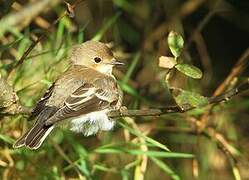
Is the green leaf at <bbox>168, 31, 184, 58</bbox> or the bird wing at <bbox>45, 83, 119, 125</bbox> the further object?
the bird wing at <bbox>45, 83, 119, 125</bbox>

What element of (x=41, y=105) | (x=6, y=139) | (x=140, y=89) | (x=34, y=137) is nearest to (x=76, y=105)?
(x=41, y=105)

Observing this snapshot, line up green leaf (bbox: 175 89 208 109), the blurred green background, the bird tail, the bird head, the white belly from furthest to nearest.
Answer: the bird head < the blurred green background < the white belly < the bird tail < green leaf (bbox: 175 89 208 109)

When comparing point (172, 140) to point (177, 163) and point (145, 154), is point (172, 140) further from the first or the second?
point (145, 154)

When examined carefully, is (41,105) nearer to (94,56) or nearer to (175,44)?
(94,56)

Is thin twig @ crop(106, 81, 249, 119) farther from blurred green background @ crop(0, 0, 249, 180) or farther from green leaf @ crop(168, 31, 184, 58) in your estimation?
blurred green background @ crop(0, 0, 249, 180)

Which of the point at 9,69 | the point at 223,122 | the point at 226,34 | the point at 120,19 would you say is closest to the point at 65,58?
the point at 9,69

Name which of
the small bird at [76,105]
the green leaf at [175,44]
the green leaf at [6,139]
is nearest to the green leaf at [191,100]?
the green leaf at [175,44]

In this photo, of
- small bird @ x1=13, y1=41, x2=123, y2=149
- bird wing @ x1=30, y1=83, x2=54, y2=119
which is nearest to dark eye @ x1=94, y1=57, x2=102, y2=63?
Answer: small bird @ x1=13, y1=41, x2=123, y2=149
